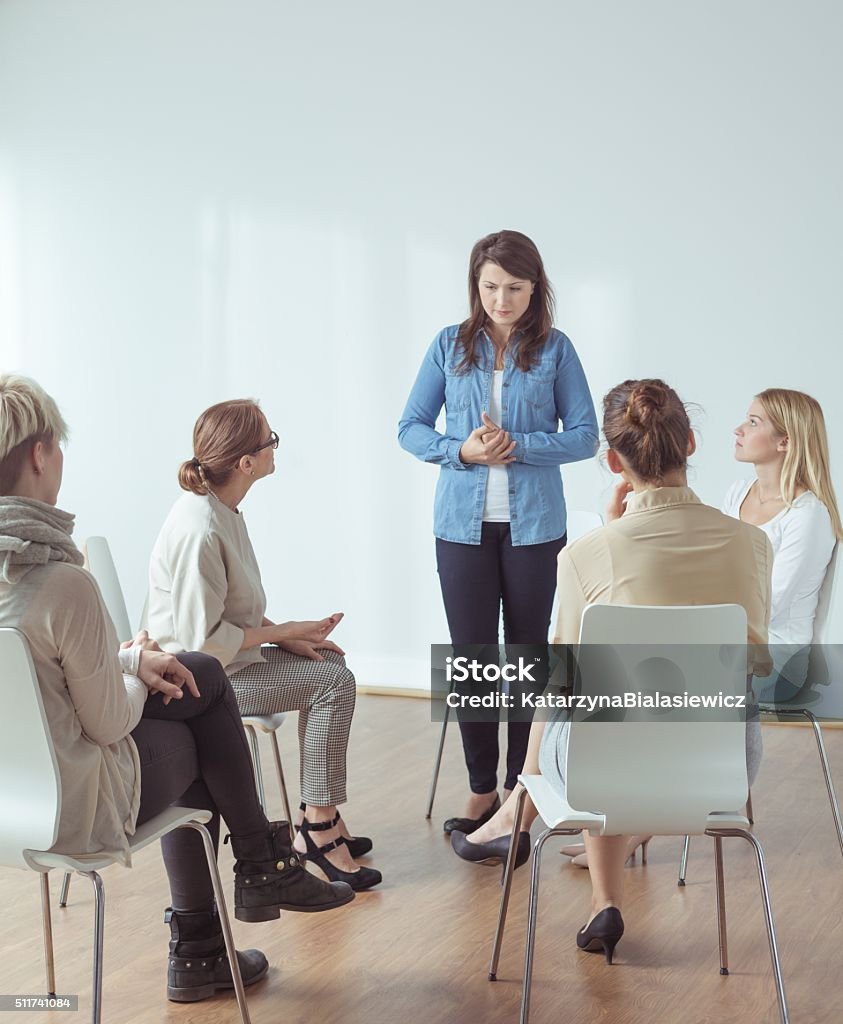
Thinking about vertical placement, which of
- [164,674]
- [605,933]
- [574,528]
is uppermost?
[574,528]

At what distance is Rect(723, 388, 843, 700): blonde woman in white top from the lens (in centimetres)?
303

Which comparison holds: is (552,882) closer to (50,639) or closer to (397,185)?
(50,639)

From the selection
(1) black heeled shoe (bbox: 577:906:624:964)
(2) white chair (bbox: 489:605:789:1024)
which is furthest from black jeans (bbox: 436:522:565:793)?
(2) white chair (bbox: 489:605:789:1024)

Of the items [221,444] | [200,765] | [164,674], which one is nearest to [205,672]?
[164,674]

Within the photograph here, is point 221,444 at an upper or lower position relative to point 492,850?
upper

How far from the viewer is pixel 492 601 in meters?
3.33

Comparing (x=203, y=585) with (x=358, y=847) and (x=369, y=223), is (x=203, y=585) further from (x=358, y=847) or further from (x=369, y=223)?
(x=369, y=223)

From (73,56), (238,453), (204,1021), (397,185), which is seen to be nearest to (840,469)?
(397,185)

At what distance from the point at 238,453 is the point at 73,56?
3.75m

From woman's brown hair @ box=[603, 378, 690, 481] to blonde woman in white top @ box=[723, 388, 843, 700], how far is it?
0.76 meters

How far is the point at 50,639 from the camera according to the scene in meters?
1.87

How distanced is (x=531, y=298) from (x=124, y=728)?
1.83m

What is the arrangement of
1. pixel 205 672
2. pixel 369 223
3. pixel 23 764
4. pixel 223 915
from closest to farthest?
pixel 23 764, pixel 223 915, pixel 205 672, pixel 369 223

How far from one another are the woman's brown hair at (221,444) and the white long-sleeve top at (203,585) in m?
0.05
